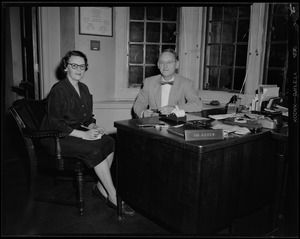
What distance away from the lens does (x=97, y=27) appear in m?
3.75

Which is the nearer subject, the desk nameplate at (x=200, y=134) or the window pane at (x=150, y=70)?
the desk nameplate at (x=200, y=134)

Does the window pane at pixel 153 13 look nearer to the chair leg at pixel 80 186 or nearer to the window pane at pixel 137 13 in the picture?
the window pane at pixel 137 13

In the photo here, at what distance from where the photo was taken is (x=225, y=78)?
4.06m

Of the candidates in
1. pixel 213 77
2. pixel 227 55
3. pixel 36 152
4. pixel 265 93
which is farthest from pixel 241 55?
pixel 36 152

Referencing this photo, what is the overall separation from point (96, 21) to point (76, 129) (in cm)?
161

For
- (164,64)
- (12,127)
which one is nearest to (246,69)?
(164,64)

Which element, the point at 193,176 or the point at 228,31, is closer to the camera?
the point at 193,176

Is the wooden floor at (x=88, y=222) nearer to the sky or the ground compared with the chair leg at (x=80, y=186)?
nearer to the ground

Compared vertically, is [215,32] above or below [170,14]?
below

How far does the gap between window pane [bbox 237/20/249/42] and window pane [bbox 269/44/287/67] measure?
0.36m

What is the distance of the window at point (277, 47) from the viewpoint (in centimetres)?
342

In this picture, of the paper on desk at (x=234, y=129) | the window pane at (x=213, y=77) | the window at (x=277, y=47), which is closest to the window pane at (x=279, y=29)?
the window at (x=277, y=47)

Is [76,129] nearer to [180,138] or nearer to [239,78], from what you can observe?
[180,138]

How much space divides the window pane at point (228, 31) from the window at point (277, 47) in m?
0.47
